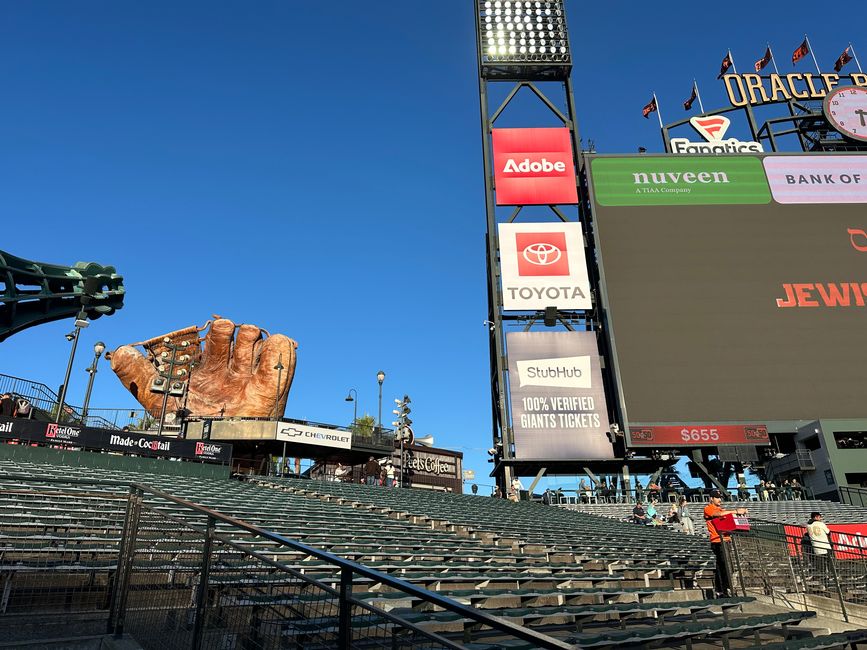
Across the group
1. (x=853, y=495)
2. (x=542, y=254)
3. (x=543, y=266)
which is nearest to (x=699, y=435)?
(x=853, y=495)

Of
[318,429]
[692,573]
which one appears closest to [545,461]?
[318,429]

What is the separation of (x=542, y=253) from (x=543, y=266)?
2.67 ft

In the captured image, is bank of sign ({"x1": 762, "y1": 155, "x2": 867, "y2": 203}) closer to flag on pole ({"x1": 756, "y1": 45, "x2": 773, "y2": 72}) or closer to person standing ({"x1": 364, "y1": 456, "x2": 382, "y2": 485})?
flag on pole ({"x1": 756, "y1": 45, "x2": 773, "y2": 72})

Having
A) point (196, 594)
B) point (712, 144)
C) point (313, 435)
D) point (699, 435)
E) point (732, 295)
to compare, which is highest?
point (712, 144)

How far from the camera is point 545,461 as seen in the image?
28.5m

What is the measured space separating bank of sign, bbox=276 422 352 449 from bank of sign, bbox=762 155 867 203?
93.4 feet

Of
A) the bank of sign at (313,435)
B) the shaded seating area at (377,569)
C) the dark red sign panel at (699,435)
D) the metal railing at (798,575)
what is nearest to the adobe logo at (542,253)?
the dark red sign panel at (699,435)

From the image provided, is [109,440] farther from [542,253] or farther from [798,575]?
[542,253]

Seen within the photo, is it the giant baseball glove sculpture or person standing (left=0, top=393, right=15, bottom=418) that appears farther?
the giant baseball glove sculpture

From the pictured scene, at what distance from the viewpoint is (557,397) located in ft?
97.8

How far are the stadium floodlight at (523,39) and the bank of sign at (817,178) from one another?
1521cm

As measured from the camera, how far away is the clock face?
3709 centimetres

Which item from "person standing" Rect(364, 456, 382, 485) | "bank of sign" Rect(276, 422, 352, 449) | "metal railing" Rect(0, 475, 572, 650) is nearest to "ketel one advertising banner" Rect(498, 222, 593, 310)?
"bank of sign" Rect(276, 422, 352, 449)

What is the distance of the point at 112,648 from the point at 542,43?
4384 centimetres
